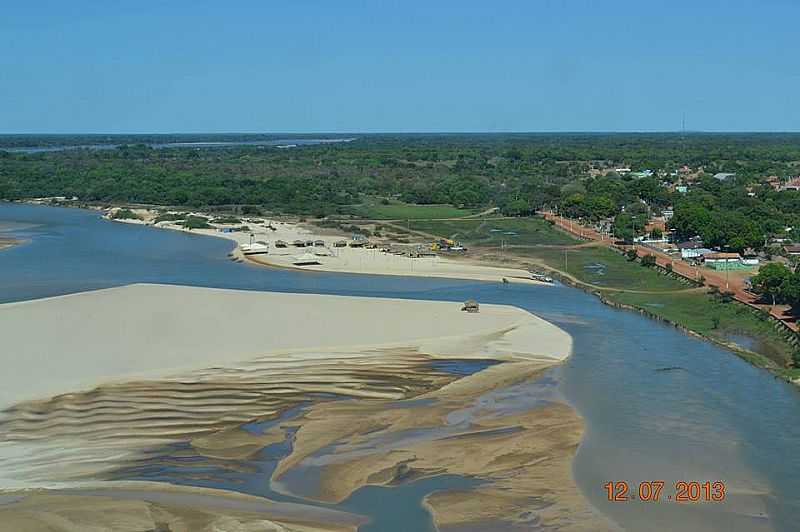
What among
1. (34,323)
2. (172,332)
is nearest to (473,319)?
(172,332)

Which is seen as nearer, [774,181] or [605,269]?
[605,269]

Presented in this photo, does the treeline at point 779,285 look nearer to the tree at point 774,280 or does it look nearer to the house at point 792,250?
the tree at point 774,280

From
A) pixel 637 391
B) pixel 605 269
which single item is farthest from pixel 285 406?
pixel 605 269

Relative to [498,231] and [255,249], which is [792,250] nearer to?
[498,231]

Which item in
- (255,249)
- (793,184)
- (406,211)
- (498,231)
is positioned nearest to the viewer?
(255,249)

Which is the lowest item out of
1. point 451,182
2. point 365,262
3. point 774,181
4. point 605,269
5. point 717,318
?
point 365,262

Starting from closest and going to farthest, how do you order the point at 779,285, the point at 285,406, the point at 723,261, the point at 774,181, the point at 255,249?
the point at 285,406, the point at 779,285, the point at 723,261, the point at 255,249, the point at 774,181

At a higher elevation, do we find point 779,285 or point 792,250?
point 779,285

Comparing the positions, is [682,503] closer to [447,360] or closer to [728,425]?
[728,425]
